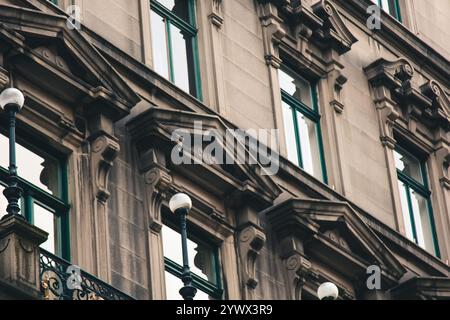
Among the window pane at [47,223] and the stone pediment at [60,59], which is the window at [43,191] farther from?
the stone pediment at [60,59]

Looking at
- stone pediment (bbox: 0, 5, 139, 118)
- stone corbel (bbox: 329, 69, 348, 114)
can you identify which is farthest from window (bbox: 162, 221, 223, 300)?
stone corbel (bbox: 329, 69, 348, 114)

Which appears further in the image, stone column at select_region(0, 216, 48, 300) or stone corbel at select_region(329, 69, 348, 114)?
stone corbel at select_region(329, 69, 348, 114)

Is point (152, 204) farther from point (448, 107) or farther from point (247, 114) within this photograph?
point (448, 107)

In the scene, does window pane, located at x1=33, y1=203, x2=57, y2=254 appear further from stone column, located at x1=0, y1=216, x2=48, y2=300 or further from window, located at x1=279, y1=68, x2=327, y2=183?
window, located at x1=279, y1=68, x2=327, y2=183

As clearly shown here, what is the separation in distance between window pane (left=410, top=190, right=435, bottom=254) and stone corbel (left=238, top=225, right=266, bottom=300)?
6.81 m

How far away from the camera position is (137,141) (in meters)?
33.2

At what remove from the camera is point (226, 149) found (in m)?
34.2

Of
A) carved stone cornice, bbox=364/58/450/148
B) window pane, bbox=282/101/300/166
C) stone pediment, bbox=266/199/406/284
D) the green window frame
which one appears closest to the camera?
the green window frame

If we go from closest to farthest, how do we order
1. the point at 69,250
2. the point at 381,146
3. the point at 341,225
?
the point at 69,250
the point at 341,225
the point at 381,146

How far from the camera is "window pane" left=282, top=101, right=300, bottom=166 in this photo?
37.7m

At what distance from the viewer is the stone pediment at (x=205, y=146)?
33156 millimetres

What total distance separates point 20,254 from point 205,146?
26.0 feet
